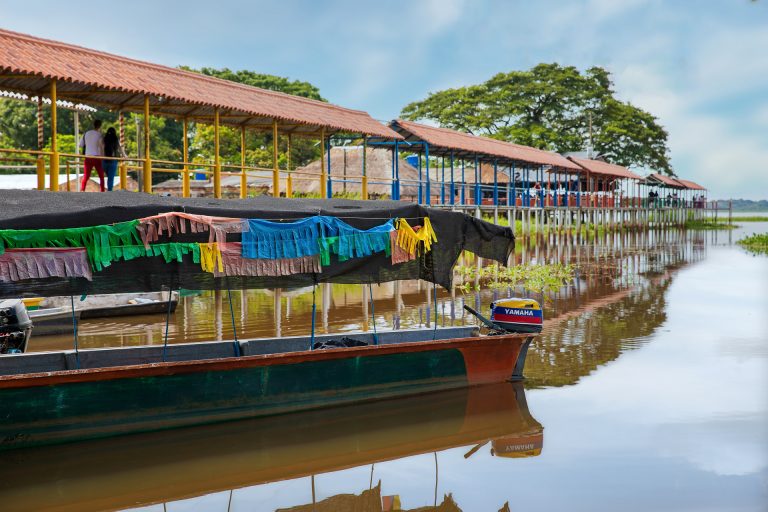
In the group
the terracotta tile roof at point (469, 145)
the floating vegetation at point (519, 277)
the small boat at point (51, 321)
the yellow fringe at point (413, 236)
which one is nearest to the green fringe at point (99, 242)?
the yellow fringe at point (413, 236)

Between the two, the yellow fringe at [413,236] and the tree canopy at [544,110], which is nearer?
the yellow fringe at [413,236]

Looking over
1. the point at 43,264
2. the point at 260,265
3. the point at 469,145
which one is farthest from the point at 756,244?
the point at 43,264

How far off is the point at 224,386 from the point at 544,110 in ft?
157

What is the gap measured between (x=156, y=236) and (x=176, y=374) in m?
1.46

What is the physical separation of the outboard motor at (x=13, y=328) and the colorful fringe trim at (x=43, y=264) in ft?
8.02

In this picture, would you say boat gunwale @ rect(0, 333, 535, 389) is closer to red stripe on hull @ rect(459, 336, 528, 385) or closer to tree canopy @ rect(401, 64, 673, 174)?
red stripe on hull @ rect(459, 336, 528, 385)

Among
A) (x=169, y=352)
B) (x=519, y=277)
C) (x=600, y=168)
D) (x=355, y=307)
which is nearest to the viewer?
(x=169, y=352)

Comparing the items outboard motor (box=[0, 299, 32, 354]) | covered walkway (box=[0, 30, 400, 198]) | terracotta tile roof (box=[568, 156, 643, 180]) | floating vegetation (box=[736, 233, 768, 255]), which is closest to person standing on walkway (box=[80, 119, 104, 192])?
covered walkway (box=[0, 30, 400, 198])

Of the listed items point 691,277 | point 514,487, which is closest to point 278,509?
point 514,487

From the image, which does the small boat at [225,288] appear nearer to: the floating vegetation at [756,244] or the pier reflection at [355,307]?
the pier reflection at [355,307]

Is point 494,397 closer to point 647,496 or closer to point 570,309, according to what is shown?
point 647,496

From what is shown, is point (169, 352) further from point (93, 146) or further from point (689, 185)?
point (689, 185)

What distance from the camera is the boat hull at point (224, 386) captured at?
7.65 metres

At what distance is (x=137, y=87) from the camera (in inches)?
528
